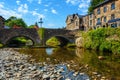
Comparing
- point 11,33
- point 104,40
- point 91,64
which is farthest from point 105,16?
point 91,64

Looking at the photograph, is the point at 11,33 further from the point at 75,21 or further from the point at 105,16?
the point at 75,21

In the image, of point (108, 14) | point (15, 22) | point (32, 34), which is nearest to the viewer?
point (108, 14)

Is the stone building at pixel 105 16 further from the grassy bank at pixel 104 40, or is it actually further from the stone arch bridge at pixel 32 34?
the grassy bank at pixel 104 40

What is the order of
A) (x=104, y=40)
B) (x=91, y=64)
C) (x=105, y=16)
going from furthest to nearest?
(x=105, y=16) < (x=104, y=40) < (x=91, y=64)

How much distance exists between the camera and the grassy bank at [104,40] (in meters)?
33.5

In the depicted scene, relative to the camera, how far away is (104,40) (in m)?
37.4

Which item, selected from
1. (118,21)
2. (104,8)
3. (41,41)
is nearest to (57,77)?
(118,21)

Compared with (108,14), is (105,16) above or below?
below

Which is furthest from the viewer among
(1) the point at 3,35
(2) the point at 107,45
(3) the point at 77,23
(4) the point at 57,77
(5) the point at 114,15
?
(3) the point at 77,23

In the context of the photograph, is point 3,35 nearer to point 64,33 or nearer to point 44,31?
point 44,31

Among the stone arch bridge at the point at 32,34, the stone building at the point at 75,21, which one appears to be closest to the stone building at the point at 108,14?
the stone arch bridge at the point at 32,34

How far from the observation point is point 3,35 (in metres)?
57.3

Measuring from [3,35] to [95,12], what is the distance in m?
28.6

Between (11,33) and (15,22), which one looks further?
(15,22)
